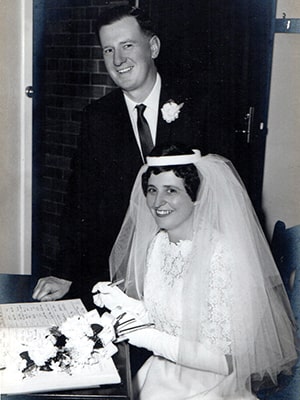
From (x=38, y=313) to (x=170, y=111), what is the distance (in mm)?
897

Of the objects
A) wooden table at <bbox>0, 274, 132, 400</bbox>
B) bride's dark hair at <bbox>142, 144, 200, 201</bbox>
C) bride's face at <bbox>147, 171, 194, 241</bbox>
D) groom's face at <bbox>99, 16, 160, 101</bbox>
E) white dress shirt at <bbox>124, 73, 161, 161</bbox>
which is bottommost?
wooden table at <bbox>0, 274, 132, 400</bbox>

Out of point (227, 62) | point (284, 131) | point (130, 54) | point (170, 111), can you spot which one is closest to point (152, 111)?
point (170, 111)

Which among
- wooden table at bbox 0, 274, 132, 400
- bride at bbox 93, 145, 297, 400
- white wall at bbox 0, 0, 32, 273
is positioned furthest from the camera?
white wall at bbox 0, 0, 32, 273

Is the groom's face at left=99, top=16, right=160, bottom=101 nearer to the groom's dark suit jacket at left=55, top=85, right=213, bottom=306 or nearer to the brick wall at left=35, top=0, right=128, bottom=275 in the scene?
the groom's dark suit jacket at left=55, top=85, right=213, bottom=306

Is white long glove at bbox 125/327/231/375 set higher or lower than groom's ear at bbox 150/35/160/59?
Answer: lower

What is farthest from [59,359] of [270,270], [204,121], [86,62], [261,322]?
[86,62]

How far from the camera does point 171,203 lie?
1374mm

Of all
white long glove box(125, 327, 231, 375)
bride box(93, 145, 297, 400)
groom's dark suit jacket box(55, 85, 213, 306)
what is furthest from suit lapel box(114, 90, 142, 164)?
white long glove box(125, 327, 231, 375)

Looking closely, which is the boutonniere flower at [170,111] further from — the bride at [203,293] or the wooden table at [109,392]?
the wooden table at [109,392]

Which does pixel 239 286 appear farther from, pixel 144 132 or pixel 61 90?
pixel 61 90

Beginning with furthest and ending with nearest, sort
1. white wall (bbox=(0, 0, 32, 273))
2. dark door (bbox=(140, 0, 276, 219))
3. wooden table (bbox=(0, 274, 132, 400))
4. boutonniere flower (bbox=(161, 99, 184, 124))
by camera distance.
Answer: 1. dark door (bbox=(140, 0, 276, 219))
2. boutonniere flower (bbox=(161, 99, 184, 124))
3. white wall (bbox=(0, 0, 32, 273))
4. wooden table (bbox=(0, 274, 132, 400))

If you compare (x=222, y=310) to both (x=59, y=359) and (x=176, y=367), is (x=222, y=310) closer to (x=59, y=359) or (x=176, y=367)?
(x=176, y=367)

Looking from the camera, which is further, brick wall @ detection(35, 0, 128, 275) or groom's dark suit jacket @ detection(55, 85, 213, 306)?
brick wall @ detection(35, 0, 128, 275)

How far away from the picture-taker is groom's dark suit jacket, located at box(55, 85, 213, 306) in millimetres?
1805
